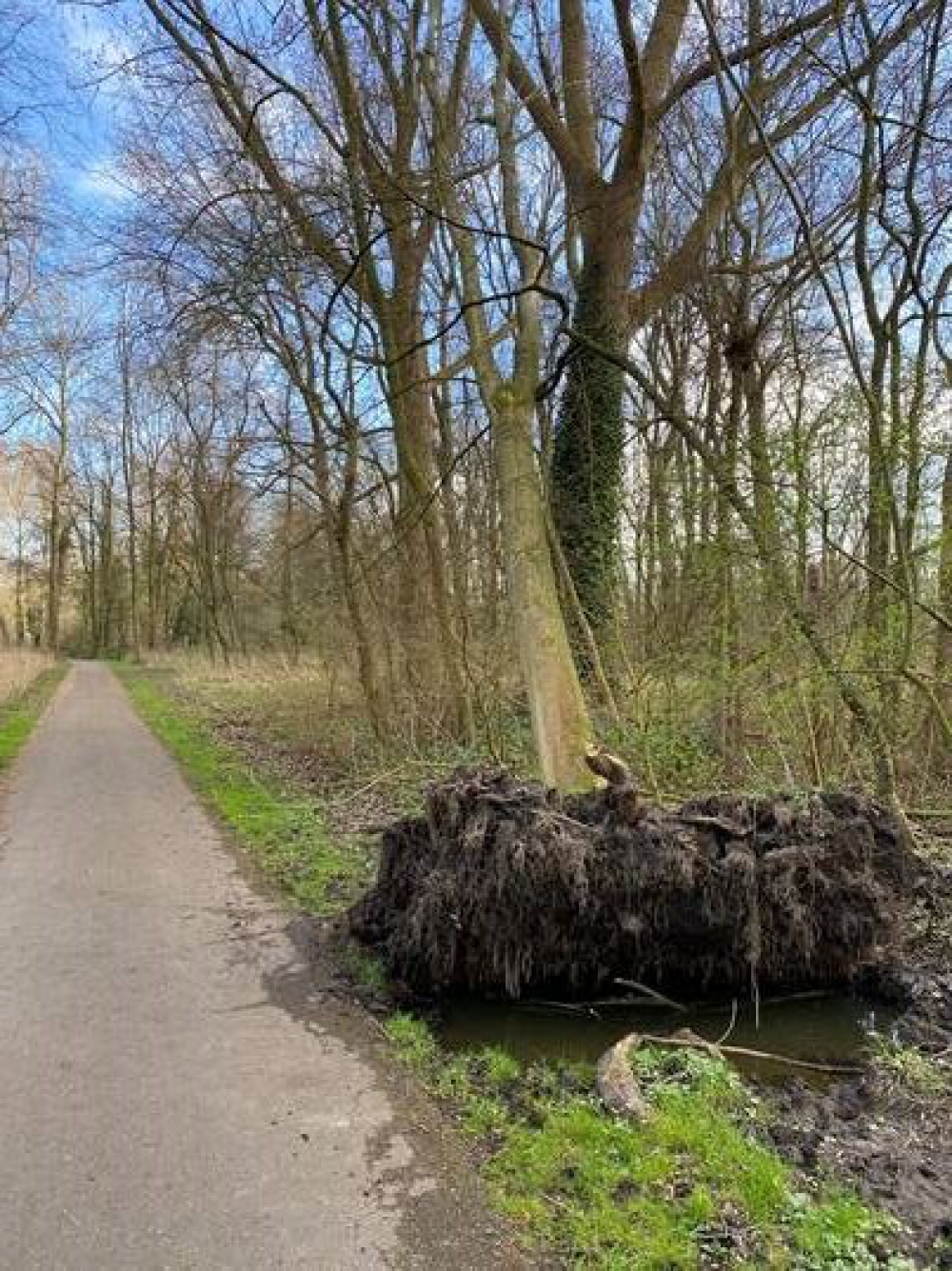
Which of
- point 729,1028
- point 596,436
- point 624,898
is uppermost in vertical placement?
point 596,436

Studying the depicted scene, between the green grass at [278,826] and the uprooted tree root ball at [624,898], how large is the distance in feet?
4.58

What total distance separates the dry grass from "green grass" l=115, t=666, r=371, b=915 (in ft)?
26.5

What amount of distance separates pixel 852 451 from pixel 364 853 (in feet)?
16.5

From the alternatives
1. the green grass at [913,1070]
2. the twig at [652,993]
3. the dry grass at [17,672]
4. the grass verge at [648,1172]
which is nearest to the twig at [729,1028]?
the twig at [652,993]

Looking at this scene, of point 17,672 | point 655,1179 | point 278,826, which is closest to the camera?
point 655,1179

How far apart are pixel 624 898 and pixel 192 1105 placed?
2496 mm

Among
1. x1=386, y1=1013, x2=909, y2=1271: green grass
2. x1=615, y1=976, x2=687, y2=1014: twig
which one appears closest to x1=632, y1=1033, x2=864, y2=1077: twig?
x1=386, y1=1013, x2=909, y2=1271: green grass

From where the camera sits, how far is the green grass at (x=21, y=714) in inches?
548

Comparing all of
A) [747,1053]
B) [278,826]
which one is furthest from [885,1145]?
[278,826]

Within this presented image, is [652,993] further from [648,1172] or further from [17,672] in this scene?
[17,672]

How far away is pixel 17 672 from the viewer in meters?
25.4

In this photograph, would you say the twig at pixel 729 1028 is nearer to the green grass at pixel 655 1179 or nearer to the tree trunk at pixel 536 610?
the green grass at pixel 655 1179

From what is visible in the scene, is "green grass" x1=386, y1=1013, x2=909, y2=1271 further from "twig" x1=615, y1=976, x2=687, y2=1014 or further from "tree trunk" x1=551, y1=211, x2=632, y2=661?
"tree trunk" x1=551, y1=211, x2=632, y2=661

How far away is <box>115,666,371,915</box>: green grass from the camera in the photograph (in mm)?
7223
